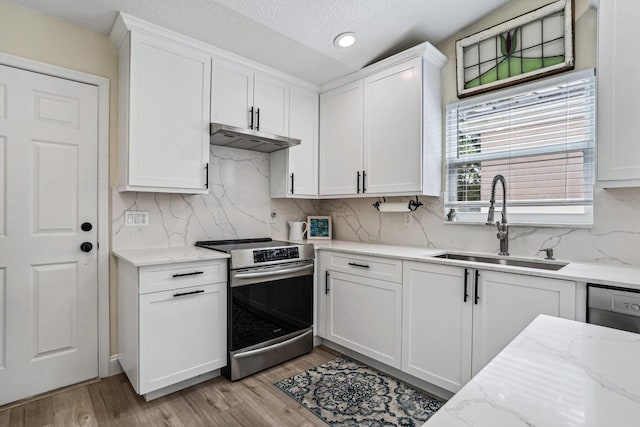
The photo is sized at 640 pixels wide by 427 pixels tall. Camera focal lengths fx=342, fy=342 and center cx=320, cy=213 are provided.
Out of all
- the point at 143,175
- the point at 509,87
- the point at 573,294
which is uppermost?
the point at 509,87

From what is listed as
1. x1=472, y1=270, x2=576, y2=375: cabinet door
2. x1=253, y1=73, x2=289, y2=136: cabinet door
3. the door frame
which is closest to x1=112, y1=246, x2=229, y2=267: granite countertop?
the door frame

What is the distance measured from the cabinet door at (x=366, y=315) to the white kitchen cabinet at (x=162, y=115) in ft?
4.37

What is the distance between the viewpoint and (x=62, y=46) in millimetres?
2236

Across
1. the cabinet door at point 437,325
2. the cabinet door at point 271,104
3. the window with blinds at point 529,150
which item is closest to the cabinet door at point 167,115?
the cabinet door at point 271,104

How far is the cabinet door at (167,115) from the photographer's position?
2225 millimetres

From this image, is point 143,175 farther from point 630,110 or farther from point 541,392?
point 630,110

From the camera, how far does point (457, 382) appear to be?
2.04 metres

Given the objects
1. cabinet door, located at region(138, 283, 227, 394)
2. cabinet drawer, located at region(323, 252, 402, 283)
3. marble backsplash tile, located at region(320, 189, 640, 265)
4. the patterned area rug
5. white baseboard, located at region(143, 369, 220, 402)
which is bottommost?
the patterned area rug

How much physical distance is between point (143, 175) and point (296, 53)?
4.94 feet

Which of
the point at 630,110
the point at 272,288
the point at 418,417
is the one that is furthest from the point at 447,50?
the point at 418,417

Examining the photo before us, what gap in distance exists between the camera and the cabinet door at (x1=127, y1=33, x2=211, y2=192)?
2225 mm

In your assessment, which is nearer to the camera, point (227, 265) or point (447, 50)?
point (227, 265)

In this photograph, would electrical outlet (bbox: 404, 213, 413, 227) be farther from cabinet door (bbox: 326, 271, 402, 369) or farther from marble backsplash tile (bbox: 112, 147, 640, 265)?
cabinet door (bbox: 326, 271, 402, 369)

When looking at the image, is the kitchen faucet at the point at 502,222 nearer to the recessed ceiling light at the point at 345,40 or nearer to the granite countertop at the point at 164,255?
the recessed ceiling light at the point at 345,40
